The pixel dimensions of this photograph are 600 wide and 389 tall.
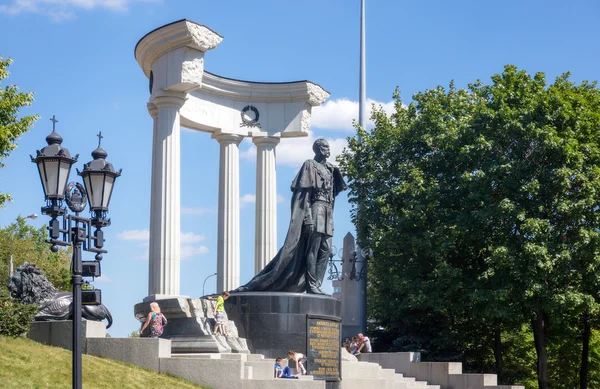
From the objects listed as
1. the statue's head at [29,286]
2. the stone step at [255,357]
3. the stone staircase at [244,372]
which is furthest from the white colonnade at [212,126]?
the stone staircase at [244,372]

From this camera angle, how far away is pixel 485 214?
34.2m

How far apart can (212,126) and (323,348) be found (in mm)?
15361

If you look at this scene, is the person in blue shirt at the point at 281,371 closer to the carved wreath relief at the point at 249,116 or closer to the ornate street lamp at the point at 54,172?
the ornate street lamp at the point at 54,172

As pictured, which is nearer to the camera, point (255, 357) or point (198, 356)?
point (198, 356)

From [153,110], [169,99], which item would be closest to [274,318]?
[169,99]

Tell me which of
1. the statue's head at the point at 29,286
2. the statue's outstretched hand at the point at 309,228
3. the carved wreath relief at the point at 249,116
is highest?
the carved wreath relief at the point at 249,116

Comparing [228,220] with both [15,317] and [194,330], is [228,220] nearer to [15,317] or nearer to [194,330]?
[194,330]

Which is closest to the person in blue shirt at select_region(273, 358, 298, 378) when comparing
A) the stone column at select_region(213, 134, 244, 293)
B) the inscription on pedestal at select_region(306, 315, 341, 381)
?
the inscription on pedestal at select_region(306, 315, 341, 381)

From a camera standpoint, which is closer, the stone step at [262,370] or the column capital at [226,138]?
the stone step at [262,370]

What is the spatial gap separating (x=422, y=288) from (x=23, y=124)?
16.5 metres

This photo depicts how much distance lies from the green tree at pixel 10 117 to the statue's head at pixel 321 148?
10.3 metres

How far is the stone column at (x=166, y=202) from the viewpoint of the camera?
3209cm

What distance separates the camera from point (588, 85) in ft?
127

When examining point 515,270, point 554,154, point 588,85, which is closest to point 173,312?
point 515,270
